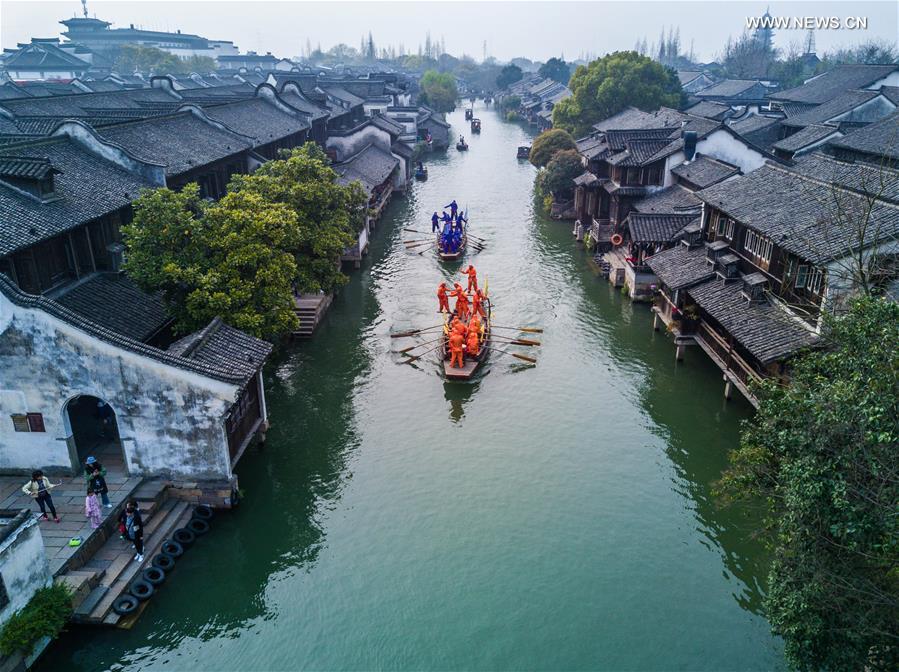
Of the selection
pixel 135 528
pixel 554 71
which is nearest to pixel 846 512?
pixel 135 528

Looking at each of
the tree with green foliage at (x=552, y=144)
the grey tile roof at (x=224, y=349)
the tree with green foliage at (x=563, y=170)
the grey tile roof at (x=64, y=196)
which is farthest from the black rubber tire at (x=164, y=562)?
the tree with green foliage at (x=552, y=144)

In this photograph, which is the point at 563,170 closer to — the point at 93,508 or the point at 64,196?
the point at 64,196

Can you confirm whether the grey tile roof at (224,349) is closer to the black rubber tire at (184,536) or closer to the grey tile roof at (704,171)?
the black rubber tire at (184,536)

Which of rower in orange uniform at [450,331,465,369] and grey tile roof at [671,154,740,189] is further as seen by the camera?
grey tile roof at [671,154,740,189]

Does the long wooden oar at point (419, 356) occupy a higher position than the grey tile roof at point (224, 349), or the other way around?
the grey tile roof at point (224, 349)

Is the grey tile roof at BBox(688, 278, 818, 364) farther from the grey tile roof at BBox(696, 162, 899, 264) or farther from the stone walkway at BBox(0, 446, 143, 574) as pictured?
the stone walkway at BBox(0, 446, 143, 574)

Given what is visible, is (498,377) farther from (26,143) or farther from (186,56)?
(186,56)

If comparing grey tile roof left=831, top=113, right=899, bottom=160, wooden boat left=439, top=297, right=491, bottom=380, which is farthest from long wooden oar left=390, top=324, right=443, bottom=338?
grey tile roof left=831, top=113, right=899, bottom=160
